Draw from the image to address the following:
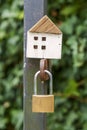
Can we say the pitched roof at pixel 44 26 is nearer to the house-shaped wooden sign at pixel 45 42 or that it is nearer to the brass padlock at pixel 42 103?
the house-shaped wooden sign at pixel 45 42

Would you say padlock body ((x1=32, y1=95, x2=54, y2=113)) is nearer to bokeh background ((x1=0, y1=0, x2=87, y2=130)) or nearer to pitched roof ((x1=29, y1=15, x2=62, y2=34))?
pitched roof ((x1=29, y1=15, x2=62, y2=34))

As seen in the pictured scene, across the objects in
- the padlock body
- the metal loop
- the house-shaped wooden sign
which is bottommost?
the padlock body

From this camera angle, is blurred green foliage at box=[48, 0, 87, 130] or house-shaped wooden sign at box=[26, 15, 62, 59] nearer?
house-shaped wooden sign at box=[26, 15, 62, 59]

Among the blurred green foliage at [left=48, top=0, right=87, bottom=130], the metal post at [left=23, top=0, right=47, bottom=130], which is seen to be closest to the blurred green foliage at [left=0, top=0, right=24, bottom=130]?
the blurred green foliage at [left=48, top=0, right=87, bottom=130]

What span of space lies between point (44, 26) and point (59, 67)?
916mm

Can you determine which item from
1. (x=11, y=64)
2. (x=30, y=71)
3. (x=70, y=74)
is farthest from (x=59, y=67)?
(x=30, y=71)

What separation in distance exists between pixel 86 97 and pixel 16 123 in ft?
1.26

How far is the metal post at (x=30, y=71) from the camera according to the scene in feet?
3.81

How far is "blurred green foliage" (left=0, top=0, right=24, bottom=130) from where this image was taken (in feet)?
6.54

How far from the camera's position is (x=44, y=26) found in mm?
1125

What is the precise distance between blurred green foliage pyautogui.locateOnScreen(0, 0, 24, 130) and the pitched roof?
0.84 m

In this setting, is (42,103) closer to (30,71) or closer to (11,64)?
(30,71)

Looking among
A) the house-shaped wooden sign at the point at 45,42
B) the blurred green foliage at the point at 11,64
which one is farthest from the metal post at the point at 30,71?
the blurred green foliage at the point at 11,64

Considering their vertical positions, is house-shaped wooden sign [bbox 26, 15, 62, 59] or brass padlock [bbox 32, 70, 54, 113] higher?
house-shaped wooden sign [bbox 26, 15, 62, 59]
